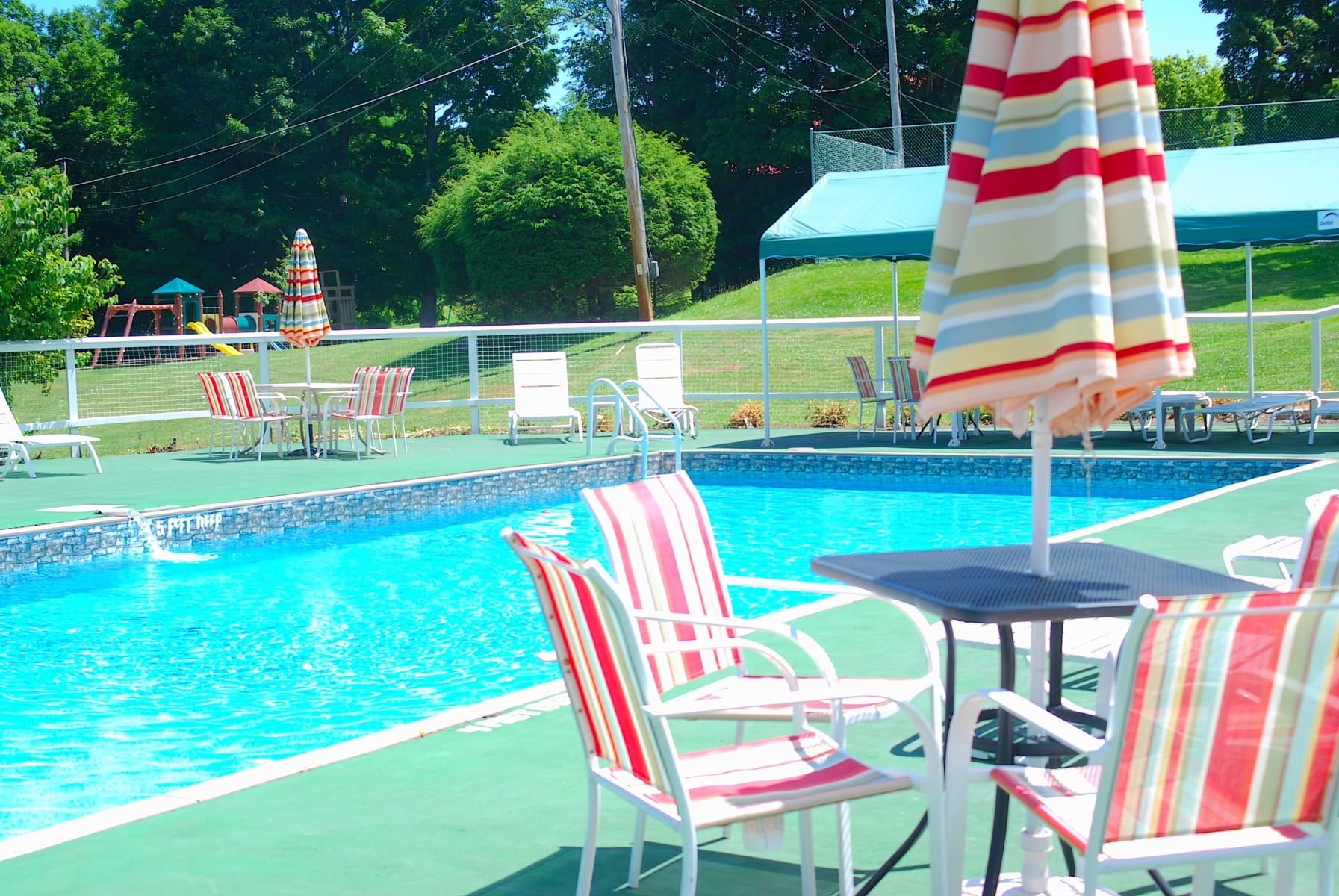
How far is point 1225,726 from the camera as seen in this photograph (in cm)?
182

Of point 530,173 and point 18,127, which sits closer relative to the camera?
point 530,173

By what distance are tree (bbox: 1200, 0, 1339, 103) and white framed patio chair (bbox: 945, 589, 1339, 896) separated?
28733mm

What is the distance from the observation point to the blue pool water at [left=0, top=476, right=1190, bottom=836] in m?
4.53

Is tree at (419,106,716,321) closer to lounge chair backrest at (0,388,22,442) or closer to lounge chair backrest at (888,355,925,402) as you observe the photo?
lounge chair backrest at (888,355,925,402)

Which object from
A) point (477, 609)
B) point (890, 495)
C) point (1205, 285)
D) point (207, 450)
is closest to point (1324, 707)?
point (477, 609)

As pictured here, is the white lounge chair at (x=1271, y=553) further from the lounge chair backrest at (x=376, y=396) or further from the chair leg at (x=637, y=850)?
the lounge chair backrest at (x=376, y=396)

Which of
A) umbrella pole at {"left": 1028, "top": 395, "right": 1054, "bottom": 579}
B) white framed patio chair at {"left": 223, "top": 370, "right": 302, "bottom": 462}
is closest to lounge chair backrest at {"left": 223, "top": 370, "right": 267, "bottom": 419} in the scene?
white framed patio chair at {"left": 223, "top": 370, "right": 302, "bottom": 462}

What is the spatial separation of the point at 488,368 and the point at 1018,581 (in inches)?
730

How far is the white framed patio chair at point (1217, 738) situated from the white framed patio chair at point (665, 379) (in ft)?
33.9

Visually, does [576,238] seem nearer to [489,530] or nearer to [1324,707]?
[489,530]

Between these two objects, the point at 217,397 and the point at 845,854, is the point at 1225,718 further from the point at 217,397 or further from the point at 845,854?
the point at 217,397

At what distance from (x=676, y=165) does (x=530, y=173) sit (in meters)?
2.98

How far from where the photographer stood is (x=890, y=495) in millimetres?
10312

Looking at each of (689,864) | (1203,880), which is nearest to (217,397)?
(689,864)
